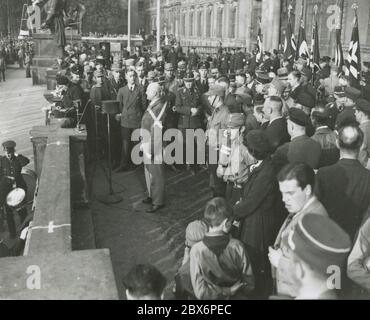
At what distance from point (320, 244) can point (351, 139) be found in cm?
203

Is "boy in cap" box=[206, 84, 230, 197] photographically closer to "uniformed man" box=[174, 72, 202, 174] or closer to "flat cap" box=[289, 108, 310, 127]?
"uniformed man" box=[174, 72, 202, 174]

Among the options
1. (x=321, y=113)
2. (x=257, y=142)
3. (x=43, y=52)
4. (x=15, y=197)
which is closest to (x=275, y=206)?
(x=257, y=142)

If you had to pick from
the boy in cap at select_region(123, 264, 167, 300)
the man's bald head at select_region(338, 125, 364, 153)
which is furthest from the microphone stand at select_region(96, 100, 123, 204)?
the boy in cap at select_region(123, 264, 167, 300)

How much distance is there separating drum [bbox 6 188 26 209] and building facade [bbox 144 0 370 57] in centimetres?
1275

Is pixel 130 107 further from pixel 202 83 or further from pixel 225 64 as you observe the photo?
pixel 225 64

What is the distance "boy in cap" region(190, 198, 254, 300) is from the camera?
10.7 feet

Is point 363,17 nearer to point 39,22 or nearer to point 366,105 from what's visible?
point 39,22

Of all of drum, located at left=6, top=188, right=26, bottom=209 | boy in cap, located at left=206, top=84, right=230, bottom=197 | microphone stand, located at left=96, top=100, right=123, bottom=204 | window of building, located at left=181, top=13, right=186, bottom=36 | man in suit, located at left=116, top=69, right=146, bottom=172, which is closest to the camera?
drum, located at left=6, top=188, right=26, bottom=209

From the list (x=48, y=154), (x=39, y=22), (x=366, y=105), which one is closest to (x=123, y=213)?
(x=48, y=154)

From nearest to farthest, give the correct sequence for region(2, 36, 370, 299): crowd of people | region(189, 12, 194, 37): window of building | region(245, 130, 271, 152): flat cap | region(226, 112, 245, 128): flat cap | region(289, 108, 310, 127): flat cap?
1. region(2, 36, 370, 299): crowd of people
2. region(245, 130, 271, 152): flat cap
3. region(289, 108, 310, 127): flat cap
4. region(226, 112, 245, 128): flat cap
5. region(189, 12, 194, 37): window of building

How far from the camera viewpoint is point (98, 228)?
250 inches

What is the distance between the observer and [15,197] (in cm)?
655

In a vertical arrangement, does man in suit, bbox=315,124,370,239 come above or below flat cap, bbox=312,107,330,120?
below
